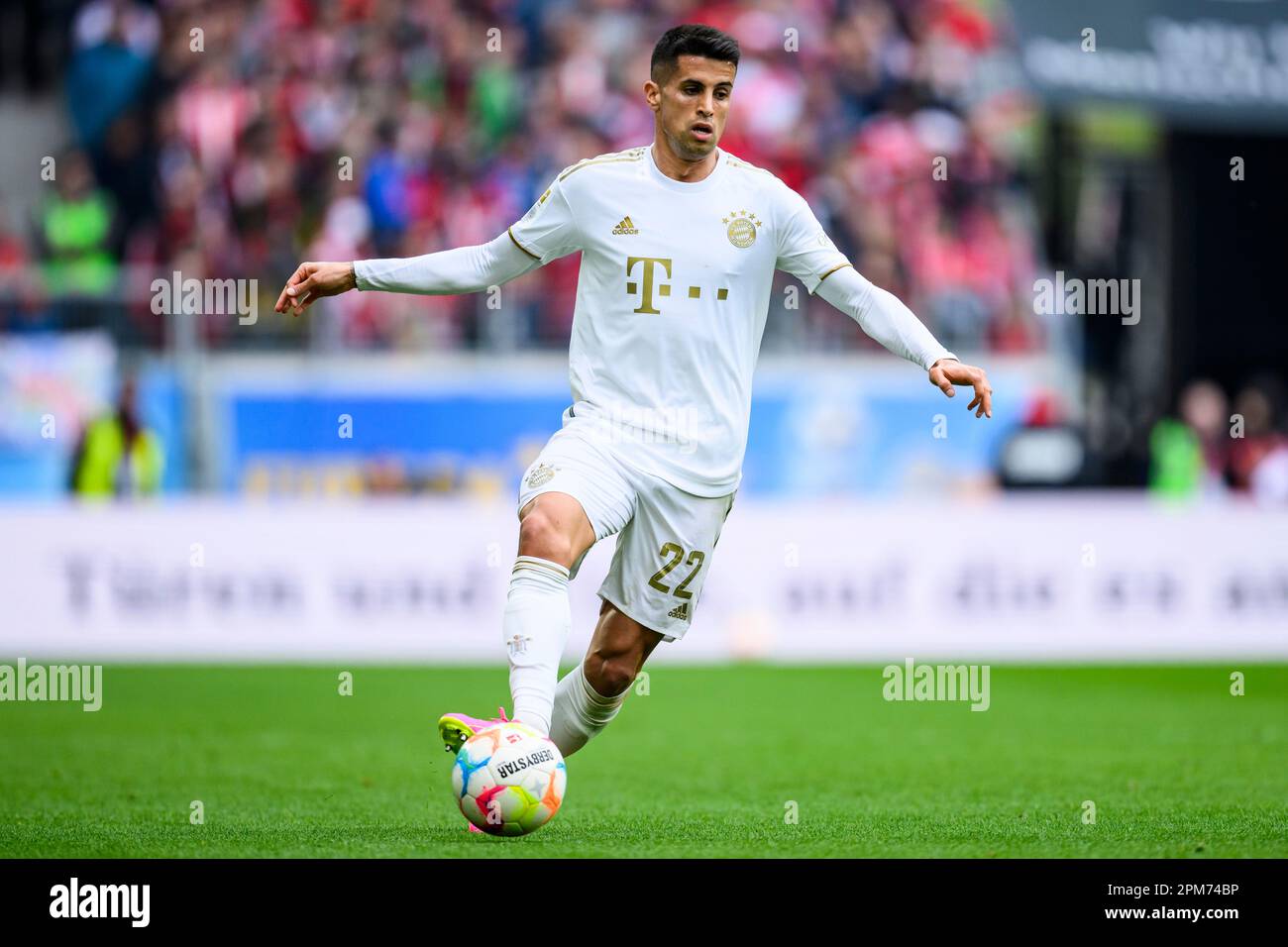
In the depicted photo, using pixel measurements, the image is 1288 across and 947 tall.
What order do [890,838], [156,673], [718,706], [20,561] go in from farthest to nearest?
1. [20,561]
2. [156,673]
3. [718,706]
4. [890,838]

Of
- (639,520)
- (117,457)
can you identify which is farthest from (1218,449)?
(639,520)

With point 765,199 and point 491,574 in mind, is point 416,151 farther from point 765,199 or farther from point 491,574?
point 765,199

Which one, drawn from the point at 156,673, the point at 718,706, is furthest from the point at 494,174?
the point at 718,706

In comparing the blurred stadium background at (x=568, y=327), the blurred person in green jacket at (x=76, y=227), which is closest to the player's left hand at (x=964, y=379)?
the blurred stadium background at (x=568, y=327)

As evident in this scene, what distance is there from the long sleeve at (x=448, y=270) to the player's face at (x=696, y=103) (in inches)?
30.4

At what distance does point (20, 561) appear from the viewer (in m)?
15.3

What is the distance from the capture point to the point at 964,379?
21.9 ft

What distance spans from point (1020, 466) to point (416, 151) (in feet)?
23.0

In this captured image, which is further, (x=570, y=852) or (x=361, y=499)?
(x=361, y=499)

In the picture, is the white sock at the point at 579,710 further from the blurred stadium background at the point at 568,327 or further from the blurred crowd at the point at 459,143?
the blurred crowd at the point at 459,143

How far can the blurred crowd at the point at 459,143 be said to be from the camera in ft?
59.3

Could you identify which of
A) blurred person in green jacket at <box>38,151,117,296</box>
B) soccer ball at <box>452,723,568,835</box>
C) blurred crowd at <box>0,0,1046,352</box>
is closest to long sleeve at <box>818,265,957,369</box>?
soccer ball at <box>452,723,568,835</box>

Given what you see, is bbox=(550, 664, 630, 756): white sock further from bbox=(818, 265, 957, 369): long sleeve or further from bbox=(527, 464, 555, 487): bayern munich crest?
bbox=(818, 265, 957, 369): long sleeve

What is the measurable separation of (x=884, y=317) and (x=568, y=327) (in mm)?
10801
